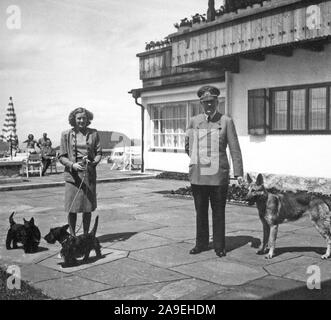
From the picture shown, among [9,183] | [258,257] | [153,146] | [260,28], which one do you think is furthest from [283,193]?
[153,146]

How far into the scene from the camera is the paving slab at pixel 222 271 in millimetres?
5131

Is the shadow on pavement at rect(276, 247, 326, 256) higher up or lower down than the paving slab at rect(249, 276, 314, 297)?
higher up

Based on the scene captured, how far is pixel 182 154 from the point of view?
17.8 meters

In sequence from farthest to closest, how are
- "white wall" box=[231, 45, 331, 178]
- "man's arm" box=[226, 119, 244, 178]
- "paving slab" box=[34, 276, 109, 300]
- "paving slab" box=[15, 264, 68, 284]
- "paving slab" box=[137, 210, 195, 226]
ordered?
"white wall" box=[231, 45, 331, 178] → "paving slab" box=[137, 210, 195, 226] → "man's arm" box=[226, 119, 244, 178] → "paving slab" box=[15, 264, 68, 284] → "paving slab" box=[34, 276, 109, 300]

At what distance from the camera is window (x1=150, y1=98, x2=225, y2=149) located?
58.0 feet

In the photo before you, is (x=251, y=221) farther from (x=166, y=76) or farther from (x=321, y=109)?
(x=166, y=76)

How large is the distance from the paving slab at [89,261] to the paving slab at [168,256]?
0.68 feet

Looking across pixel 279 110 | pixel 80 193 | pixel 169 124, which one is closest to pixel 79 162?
pixel 80 193

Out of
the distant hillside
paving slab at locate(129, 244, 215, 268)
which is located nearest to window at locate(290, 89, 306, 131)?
paving slab at locate(129, 244, 215, 268)

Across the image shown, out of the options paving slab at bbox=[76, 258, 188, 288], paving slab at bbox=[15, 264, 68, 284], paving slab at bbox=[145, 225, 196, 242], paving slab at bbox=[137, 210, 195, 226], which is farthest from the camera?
paving slab at bbox=[137, 210, 195, 226]

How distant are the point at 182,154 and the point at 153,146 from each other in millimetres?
1949

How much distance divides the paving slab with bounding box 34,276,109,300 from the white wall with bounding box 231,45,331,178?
8.18m

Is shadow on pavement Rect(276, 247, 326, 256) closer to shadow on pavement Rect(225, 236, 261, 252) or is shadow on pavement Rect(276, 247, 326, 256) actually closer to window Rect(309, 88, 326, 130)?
shadow on pavement Rect(225, 236, 261, 252)

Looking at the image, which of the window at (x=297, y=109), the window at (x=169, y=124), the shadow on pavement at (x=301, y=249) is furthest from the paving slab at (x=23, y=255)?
A: the window at (x=169, y=124)
